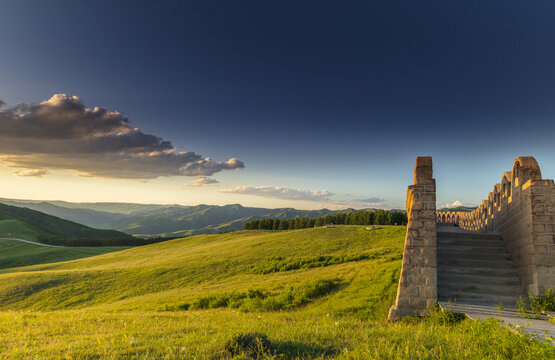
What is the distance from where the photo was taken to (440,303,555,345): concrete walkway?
7621mm

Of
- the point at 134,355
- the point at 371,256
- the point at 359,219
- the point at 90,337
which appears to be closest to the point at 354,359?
the point at 134,355

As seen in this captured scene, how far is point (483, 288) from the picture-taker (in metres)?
11.0

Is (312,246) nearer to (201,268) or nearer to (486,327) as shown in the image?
(201,268)

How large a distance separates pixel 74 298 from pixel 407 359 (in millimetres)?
36244

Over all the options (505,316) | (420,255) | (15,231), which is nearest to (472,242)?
(420,255)

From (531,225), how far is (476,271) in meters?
2.78

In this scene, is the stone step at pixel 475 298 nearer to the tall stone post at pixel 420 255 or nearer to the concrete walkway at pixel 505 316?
the concrete walkway at pixel 505 316

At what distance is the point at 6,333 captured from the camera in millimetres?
9109

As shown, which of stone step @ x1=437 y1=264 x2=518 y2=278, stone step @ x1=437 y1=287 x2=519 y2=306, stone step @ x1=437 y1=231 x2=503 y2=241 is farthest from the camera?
stone step @ x1=437 y1=231 x2=503 y2=241

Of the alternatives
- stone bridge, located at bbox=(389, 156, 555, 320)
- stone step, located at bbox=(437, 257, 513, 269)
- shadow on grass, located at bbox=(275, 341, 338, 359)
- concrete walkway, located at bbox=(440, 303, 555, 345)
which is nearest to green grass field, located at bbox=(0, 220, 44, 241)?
shadow on grass, located at bbox=(275, 341, 338, 359)

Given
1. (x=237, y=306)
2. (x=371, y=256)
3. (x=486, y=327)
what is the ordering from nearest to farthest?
(x=486, y=327), (x=237, y=306), (x=371, y=256)

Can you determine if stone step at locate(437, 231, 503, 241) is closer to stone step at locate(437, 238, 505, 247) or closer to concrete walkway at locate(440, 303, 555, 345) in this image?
stone step at locate(437, 238, 505, 247)

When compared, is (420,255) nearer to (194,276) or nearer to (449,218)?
(194,276)

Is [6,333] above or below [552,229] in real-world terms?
below
